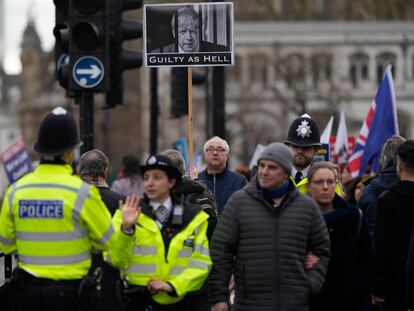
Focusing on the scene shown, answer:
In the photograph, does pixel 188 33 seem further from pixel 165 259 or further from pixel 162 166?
pixel 165 259

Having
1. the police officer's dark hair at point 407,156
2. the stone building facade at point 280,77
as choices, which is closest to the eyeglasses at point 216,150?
the police officer's dark hair at point 407,156

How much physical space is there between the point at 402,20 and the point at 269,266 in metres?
84.5

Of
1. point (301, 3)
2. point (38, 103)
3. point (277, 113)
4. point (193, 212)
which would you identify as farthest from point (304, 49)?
point (193, 212)

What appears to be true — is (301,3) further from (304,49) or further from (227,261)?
(227,261)

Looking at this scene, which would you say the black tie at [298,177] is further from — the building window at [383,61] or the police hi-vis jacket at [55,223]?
the building window at [383,61]

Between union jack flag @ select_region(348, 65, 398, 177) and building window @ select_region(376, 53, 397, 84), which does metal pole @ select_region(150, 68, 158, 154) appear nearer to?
union jack flag @ select_region(348, 65, 398, 177)

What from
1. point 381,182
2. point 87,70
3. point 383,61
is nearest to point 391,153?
point 381,182

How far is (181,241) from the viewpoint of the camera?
30.6 ft

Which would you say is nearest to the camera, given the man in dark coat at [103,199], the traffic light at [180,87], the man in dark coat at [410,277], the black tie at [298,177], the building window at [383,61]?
the man in dark coat at [103,199]

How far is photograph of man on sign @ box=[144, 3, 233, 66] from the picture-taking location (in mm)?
12742

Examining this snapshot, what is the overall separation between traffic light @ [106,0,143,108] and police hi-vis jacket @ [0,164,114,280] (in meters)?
5.66

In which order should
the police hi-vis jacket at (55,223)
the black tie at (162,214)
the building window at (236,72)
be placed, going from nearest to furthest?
the police hi-vis jacket at (55,223), the black tie at (162,214), the building window at (236,72)

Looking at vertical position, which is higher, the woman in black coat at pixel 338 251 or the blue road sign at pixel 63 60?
the blue road sign at pixel 63 60

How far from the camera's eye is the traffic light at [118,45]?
577 inches
